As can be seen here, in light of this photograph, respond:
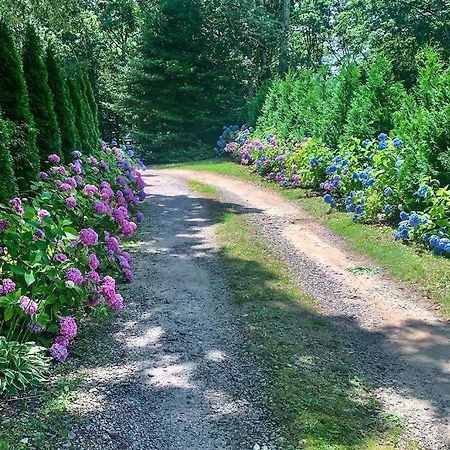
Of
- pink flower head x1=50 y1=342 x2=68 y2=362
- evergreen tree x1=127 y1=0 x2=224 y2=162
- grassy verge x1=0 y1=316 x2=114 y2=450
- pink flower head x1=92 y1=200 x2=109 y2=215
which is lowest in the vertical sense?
grassy verge x1=0 y1=316 x2=114 y2=450

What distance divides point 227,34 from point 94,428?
22.8 meters

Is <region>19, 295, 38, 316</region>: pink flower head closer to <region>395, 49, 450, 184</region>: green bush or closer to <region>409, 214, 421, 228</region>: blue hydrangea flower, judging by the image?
<region>409, 214, 421, 228</region>: blue hydrangea flower

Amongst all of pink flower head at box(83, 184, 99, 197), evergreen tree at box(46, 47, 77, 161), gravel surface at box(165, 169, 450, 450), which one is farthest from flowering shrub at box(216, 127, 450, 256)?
evergreen tree at box(46, 47, 77, 161)

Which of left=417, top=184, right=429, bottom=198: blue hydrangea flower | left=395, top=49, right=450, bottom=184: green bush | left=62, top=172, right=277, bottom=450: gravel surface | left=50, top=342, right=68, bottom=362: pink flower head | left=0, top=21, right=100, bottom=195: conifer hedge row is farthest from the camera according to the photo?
left=395, top=49, right=450, bottom=184: green bush

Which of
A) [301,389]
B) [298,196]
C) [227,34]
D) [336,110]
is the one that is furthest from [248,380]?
[227,34]

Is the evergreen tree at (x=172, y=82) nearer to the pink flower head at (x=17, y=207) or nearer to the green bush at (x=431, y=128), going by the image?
the green bush at (x=431, y=128)

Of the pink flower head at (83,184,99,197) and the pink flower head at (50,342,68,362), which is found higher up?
the pink flower head at (83,184,99,197)

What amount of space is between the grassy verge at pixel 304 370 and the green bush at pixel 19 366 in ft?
5.18

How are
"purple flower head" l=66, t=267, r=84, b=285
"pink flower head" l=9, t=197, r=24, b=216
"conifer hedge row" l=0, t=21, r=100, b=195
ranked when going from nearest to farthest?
"purple flower head" l=66, t=267, r=84, b=285
"pink flower head" l=9, t=197, r=24, b=216
"conifer hedge row" l=0, t=21, r=100, b=195

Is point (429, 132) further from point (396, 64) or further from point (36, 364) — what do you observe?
point (396, 64)

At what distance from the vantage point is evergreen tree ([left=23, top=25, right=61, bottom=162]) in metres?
7.54

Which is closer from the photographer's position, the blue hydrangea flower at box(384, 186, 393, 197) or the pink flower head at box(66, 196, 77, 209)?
the pink flower head at box(66, 196, 77, 209)

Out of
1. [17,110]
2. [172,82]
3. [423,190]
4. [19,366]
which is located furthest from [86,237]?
[172,82]

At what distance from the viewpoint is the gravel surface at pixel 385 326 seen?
12.0 feet
